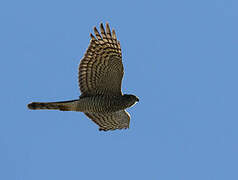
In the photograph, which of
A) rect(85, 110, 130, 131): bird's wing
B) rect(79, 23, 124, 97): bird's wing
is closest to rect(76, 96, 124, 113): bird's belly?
rect(79, 23, 124, 97): bird's wing

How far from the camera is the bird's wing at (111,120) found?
763 inches

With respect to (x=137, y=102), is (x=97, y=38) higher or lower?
higher

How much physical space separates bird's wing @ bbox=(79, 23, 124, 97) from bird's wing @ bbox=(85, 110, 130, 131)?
1547 millimetres

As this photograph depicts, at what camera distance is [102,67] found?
57.4 ft

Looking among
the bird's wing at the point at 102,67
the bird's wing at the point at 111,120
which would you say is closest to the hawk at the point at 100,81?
the bird's wing at the point at 102,67

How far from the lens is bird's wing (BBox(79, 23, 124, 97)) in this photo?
17.2 metres


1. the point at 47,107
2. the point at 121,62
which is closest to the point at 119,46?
the point at 121,62

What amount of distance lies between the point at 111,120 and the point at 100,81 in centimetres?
235

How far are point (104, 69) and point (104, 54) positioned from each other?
0.51 metres

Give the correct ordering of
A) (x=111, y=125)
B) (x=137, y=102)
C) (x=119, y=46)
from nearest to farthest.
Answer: (x=119, y=46), (x=137, y=102), (x=111, y=125)

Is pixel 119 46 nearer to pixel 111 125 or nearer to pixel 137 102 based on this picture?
pixel 137 102

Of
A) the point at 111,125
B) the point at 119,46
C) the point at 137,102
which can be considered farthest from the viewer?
the point at 111,125

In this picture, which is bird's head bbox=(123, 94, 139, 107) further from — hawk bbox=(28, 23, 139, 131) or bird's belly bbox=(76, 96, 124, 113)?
bird's belly bbox=(76, 96, 124, 113)

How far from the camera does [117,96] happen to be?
18.1 metres
